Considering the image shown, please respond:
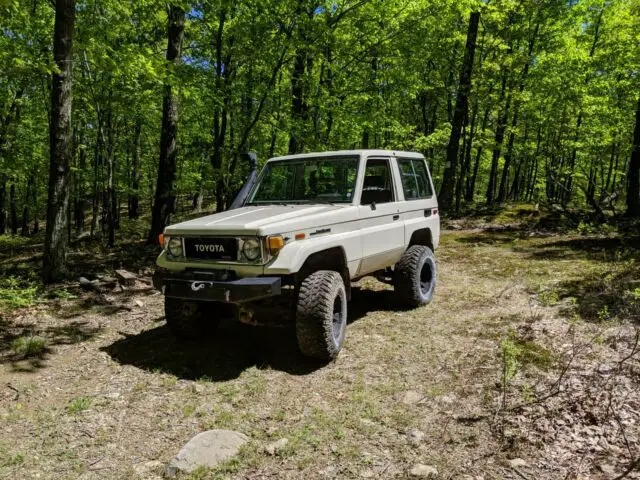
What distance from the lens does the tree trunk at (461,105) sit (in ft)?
54.2

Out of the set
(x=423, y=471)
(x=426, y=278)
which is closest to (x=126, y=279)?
(x=426, y=278)

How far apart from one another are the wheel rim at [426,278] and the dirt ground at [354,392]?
27 cm

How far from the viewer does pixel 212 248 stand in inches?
178

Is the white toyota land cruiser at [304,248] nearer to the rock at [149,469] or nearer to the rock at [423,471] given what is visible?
the rock at [149,469]

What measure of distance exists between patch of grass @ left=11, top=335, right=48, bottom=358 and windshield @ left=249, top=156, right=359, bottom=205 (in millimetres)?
2978

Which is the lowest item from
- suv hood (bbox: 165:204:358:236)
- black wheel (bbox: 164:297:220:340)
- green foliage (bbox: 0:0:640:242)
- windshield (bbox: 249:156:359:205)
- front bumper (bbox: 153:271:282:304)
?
black wheel (bbox: 164:297:220:340)

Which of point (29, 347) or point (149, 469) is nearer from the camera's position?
point (149, 469)

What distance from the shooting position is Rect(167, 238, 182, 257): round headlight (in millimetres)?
4734

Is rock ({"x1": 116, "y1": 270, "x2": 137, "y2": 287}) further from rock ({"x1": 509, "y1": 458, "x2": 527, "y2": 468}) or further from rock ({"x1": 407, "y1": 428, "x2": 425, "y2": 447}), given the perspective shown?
rock ({"x1": 509, "y1": 458, "x2": 527, "y2": 468})

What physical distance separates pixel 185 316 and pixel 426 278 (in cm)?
367

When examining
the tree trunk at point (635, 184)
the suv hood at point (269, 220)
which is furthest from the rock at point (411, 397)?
the tree trunk at point (635, 184)

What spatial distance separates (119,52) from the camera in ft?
23.9

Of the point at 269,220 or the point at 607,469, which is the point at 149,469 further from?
the point at 607,469

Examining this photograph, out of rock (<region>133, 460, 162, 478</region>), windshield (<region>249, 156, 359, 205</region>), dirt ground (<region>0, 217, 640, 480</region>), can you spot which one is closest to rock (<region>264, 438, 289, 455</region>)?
dirt ground (<region>0, 217, 640, 480</region>)
